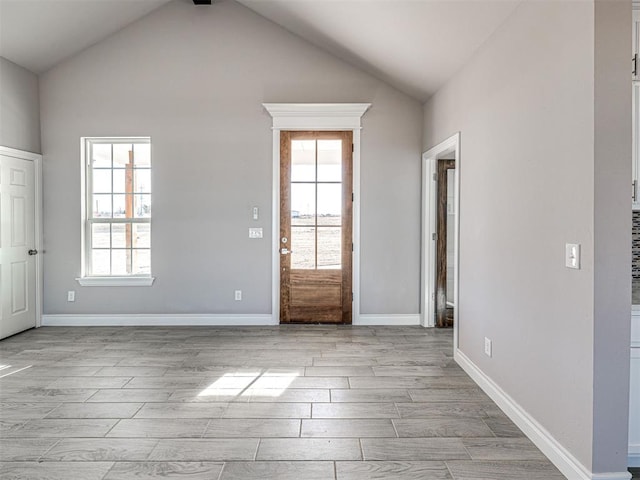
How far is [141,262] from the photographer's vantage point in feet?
17.3

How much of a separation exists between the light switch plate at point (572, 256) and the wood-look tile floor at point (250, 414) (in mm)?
1063

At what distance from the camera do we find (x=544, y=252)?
243 cm

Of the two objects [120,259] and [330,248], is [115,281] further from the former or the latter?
[330,248]

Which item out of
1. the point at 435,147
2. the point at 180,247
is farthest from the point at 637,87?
the point at 180,247

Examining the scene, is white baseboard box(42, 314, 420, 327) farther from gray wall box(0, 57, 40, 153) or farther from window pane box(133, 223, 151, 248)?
gray wall box(0, 57, 40, 153)

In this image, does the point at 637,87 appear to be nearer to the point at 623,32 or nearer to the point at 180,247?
the point at 623,32

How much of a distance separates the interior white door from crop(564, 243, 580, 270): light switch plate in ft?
17.0

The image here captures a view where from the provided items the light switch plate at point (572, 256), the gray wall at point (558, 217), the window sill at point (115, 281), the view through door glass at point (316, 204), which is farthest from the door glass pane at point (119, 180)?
the light switch plate at point (572, 256)

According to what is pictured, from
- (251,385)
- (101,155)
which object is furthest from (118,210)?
(251,385)

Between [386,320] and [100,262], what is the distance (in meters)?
3.59

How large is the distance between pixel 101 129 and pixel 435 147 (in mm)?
3905

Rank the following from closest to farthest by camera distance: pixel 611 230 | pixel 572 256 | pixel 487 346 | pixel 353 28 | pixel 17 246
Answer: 1. pixel 611 230
2. pixel 572 256
3. pixel 487 346
4. pixel 353 28
5. pixel 17 246

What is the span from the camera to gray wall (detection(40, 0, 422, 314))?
5129 millimetres

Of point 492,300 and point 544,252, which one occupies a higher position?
point 544,252
